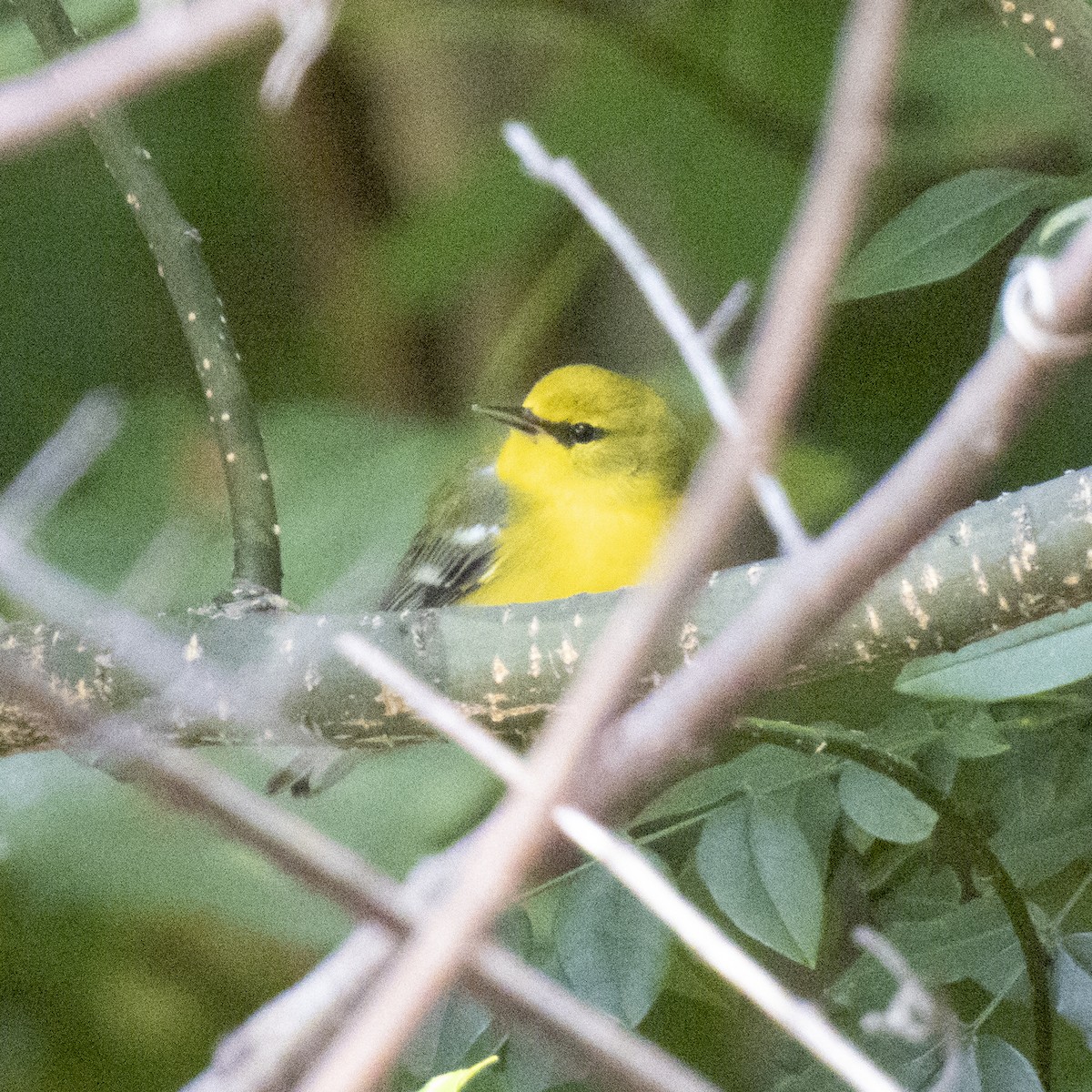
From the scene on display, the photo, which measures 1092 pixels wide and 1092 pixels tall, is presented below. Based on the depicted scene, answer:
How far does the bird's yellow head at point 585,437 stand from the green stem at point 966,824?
31.6 inches

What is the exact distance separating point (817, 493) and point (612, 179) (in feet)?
1.63

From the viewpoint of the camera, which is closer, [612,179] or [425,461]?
[612,179]

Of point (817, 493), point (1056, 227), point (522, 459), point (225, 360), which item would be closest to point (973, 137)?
point (817, 493)

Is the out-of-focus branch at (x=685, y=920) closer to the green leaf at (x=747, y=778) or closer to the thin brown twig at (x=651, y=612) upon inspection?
the thin brown twig at (x=651, y=612)

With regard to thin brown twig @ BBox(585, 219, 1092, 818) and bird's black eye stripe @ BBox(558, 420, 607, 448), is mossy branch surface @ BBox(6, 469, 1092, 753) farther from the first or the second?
bird's black eye stripe @ BBox(558, 420, 607, 448)

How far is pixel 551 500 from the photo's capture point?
5.63 ft

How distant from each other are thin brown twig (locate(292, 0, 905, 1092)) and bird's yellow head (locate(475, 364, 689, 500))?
4.67 feet

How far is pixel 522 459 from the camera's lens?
175cm

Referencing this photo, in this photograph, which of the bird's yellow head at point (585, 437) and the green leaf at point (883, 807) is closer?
the green leaf at point (883, 807)

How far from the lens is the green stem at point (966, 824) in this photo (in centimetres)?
91

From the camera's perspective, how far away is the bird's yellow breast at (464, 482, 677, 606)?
1619 mm

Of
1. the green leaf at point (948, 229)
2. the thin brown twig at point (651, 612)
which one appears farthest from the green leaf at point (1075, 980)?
the thin brown twig at point (651, 612)

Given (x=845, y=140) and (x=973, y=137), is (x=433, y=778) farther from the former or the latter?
(x=845, y=140)

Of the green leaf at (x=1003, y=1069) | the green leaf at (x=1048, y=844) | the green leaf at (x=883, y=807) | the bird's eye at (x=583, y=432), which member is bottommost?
the green leaf at (x=1003, y=1069)
